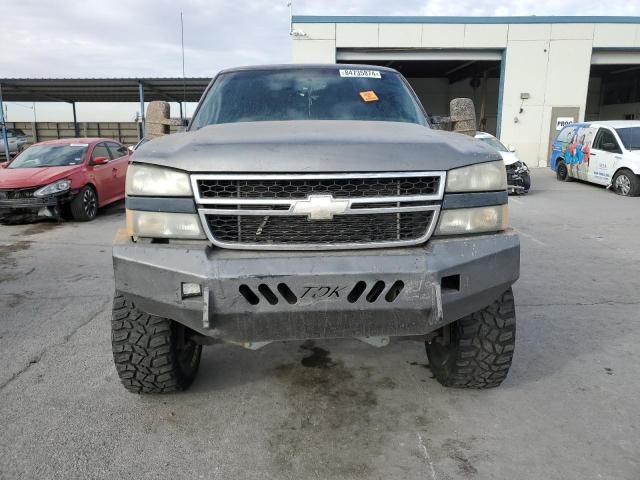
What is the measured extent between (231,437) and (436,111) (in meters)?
31.3

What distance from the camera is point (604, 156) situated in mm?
12625

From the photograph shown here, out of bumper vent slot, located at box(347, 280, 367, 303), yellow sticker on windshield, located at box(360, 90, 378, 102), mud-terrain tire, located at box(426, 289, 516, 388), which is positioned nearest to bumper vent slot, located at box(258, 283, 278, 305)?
bumper vent slot, located at box(347, 280, 367, 303)

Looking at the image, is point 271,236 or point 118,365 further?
point 118,365

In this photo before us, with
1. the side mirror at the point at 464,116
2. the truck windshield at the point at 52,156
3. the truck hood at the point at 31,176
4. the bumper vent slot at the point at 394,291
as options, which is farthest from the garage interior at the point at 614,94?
the bumper vent slot at the point at 394,291

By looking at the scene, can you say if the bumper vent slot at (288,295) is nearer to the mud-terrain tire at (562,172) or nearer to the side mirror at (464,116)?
the side mirror at (464,116)

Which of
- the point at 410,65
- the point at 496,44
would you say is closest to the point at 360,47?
the point at 496,44

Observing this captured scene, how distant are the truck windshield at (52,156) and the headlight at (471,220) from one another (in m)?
8.59

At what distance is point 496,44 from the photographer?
1917cm

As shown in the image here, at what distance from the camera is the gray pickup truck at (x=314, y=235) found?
7.12 ft

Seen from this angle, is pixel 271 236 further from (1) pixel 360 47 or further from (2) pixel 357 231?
(1) pixel 360 47

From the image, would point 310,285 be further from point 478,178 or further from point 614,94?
point 614,94

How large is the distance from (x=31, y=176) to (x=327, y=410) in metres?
7.79

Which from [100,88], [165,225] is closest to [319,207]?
[165,225]

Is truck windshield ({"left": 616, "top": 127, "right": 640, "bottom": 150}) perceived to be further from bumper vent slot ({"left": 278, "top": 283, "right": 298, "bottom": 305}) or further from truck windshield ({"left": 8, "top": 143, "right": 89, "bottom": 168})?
bumper vent slot ({"left": 278, "top": 283, "right": 298, "bottom": 305})
